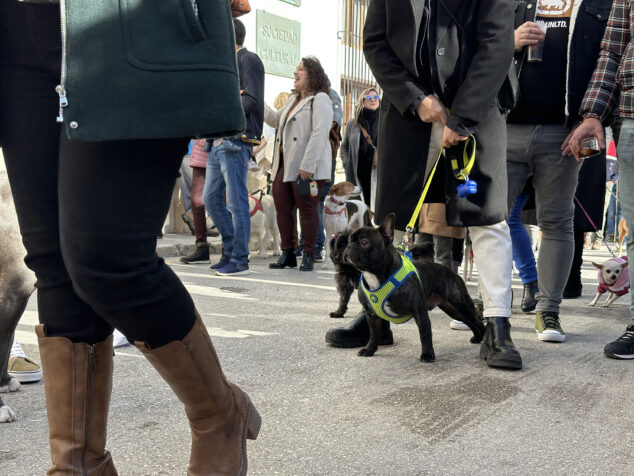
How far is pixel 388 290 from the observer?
3.70m

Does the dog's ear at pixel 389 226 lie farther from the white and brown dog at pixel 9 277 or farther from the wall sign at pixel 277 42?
the wall sign at pixel 277 42

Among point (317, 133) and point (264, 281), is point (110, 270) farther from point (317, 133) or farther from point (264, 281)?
point (317, 133)

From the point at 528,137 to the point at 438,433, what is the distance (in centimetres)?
232

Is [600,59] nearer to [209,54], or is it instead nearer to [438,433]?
[438,433]

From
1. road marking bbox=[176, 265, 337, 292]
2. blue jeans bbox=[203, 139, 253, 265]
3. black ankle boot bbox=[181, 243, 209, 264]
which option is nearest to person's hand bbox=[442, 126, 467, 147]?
road marking bbox=[176, 265, 337, 292]

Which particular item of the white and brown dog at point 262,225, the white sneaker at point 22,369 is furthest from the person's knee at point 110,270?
the white and brown dog at point 262,225

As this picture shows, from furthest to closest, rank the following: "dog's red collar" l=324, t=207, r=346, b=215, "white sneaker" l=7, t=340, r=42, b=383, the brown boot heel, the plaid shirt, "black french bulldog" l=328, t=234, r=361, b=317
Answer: "dog's red collar" l=324, t=207, r=346, b=215
"black french bulldog" l=328, t=234, r=361, b=317
the plaid shirt
"white sneaker" l=7, t=340, r=42, b=383
the brown boot heel

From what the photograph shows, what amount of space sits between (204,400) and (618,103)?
3040 millimetres

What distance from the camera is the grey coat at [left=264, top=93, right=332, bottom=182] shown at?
7828mm

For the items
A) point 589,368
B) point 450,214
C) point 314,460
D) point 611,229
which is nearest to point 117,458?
point 314,460

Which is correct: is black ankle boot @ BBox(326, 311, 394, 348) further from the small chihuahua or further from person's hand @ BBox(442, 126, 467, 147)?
the small chihuahua

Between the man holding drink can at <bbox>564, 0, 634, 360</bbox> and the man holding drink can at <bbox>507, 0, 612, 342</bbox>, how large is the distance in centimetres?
22

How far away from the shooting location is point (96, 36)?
149cm

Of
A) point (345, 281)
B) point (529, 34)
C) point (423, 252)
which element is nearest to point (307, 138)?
point (345, 281)
